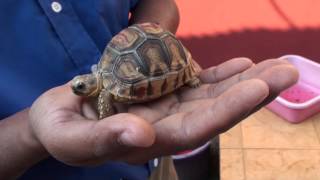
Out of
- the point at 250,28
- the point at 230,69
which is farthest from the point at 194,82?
the point at 250,28

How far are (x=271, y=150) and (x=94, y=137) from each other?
1454mm

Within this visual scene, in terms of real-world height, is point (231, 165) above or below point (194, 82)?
below

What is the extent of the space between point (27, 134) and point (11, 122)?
0.16 ft

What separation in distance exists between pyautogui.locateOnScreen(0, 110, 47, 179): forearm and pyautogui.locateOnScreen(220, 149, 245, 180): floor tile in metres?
1.19

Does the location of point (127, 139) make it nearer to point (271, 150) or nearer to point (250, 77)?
point (250, 77)

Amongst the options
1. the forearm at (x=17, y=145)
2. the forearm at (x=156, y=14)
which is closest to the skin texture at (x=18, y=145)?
the forearm at (x=17, y=145)

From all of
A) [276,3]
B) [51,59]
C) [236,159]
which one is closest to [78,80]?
[51,59]

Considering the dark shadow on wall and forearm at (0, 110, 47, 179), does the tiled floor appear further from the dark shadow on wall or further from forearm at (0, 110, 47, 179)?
forearm at (0, 110, 47, 179)

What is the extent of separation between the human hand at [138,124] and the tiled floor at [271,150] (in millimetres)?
1108

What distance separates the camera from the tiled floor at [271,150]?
77.9 inches

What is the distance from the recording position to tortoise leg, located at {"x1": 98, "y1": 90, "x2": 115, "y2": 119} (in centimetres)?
103

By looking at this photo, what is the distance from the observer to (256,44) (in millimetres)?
2738

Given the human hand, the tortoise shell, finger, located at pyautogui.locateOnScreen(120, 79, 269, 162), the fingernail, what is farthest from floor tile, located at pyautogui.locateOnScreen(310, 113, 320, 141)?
the fingernail

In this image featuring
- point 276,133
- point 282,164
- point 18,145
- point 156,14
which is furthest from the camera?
point 276,133
